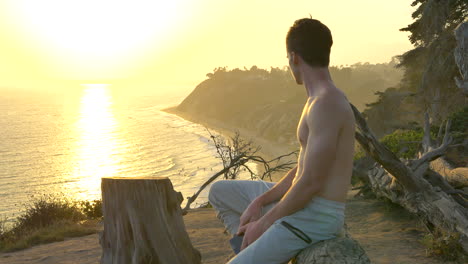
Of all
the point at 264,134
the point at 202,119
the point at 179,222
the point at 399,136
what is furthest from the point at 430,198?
the point at 202,119

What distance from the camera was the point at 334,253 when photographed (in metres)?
2.72

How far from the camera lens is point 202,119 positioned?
85312 mm

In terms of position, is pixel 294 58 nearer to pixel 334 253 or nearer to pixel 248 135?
pixel 334 253

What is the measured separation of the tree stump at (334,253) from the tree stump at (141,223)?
2.06 metres

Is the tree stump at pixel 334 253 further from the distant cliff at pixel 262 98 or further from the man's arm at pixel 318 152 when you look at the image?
the distant cliff at pixel 262 98

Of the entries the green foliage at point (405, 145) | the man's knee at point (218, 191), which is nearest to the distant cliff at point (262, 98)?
the green foliage at point (405, 145)

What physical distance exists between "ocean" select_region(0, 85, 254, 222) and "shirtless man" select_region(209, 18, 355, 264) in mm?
20290

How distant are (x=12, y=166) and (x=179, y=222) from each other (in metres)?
44.1

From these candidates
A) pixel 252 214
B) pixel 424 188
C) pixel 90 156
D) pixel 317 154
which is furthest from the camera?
pixel 90 156

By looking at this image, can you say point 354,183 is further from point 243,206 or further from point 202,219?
point 243,206

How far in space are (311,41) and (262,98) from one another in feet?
267

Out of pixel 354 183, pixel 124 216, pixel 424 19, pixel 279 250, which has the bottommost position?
pixel 354 183

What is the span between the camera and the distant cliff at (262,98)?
6291 centimetres

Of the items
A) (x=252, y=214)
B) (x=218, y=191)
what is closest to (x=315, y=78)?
(x=252, y=214)
